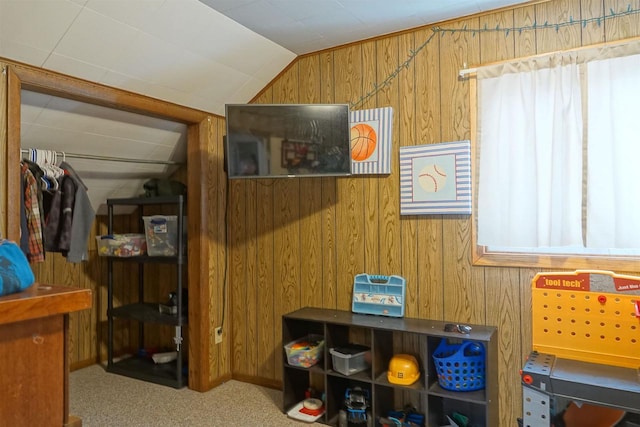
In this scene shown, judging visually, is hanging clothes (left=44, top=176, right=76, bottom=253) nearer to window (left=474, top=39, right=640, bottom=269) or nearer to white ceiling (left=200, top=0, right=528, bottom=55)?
white ceiling (left=200, top=0, right=528, bottom=55)

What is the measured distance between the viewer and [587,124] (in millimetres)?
2182

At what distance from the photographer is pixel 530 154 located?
2.32 m

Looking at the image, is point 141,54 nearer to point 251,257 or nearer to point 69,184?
point 69,184

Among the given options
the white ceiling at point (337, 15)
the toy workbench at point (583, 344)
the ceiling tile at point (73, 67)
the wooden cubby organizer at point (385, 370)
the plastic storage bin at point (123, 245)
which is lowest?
the wooden cubby organizer at point (385, 370)

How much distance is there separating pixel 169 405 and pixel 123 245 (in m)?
1.26

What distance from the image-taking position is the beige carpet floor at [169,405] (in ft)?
8.90

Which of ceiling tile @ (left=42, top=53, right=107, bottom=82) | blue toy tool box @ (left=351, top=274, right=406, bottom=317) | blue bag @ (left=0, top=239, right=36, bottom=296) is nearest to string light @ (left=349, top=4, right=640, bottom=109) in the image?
blue toy tool box @ (left=351, top=274, right=406, bottom=317)

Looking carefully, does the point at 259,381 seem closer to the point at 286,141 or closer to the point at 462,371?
the point at 462,371

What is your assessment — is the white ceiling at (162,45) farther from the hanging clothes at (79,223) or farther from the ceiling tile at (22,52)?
the hanging clothes at (79,223)

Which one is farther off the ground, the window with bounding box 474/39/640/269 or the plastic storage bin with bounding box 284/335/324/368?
the window with bounding box 474/39/640/269

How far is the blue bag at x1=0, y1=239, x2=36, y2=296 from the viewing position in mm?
673

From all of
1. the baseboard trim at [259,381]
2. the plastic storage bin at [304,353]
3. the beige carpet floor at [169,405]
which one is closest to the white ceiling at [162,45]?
the beige carpet floor at [169,405]

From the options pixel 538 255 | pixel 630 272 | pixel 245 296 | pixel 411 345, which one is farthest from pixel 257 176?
pixel 630 272

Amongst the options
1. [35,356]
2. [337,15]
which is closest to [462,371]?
[337,15]
